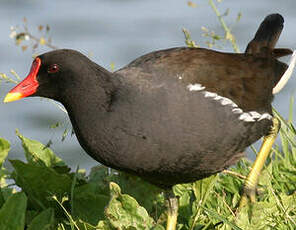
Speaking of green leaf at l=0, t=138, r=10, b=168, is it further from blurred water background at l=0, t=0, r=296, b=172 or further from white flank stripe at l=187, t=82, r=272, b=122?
blurred water background at l=0, t=0, r=296, b=172

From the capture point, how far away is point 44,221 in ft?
13.1

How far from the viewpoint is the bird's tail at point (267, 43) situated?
4.71 m

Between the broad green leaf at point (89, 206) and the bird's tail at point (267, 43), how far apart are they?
1273mm

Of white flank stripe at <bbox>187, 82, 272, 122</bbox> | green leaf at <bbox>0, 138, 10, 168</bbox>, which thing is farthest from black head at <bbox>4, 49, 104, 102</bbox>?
white flank stripe at <bbox>187, 82, 272, 122</bbox>

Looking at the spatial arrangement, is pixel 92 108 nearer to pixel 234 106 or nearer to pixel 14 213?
pixel 14 213

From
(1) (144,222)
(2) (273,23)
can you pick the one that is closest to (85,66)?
(1) (144,222)

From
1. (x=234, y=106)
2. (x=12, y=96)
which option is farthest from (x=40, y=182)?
(x=234, y=106)

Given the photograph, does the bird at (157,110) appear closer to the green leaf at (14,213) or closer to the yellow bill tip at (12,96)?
the yellow bill tip at (12,96)

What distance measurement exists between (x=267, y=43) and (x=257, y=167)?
850 millimetres

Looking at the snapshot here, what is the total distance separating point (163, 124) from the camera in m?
3.77

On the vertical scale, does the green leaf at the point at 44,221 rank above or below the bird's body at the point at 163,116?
below

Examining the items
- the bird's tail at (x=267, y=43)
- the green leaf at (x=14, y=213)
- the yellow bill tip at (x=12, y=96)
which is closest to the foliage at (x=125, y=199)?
the green leaf at (x=14, y=213)

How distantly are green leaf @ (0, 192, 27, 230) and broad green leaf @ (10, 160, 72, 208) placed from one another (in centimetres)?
26

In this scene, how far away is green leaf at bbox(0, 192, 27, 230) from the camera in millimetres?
3882
